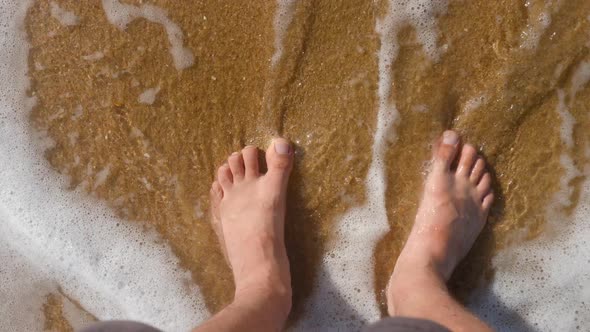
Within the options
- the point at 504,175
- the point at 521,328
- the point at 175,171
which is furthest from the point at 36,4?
the point at 521,328

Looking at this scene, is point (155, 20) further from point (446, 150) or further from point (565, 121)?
point (565, 121)

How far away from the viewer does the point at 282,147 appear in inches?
77.9

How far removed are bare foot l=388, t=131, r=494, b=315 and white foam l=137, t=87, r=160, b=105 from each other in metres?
1.08

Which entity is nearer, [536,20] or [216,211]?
[536,20]

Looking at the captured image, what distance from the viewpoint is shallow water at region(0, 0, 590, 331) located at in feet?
6.33

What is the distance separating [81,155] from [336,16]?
111 centimetres

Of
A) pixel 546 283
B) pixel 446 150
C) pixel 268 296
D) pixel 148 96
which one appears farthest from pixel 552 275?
pixel 148 96

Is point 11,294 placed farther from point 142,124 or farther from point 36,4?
point 36,4

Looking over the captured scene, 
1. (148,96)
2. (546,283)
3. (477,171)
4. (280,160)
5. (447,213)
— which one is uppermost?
(148,96)

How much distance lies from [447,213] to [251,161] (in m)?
0.77

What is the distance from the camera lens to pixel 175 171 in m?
2.05

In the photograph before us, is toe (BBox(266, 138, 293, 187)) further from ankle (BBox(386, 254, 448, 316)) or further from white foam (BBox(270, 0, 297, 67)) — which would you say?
ankle (BBox(386, 254, 448, 316))

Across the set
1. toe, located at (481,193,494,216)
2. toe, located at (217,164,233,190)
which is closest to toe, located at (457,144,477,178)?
toe, located at (481,193,494,216)

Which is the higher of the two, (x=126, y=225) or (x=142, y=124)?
(x=142, y=124)
